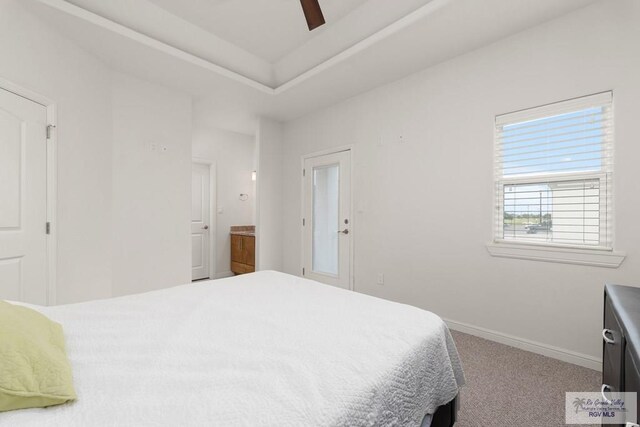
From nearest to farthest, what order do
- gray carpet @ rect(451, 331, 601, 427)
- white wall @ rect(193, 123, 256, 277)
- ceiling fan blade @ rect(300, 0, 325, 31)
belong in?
gray carpet @ rect(451, 331, 601, 427)
ceiling fan blade @ rect(300, 0, 325, 31)
white wall @ rect(193, 123, 256, 277)

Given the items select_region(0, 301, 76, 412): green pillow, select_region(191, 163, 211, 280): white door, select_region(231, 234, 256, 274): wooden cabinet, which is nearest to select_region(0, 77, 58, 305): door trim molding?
select_region(0, 301, 76, 412): green pillow

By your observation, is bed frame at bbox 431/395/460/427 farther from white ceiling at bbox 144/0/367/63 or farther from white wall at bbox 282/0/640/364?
white ceiling at bbox 144/0/367/63

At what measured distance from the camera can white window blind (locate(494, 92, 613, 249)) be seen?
208cm

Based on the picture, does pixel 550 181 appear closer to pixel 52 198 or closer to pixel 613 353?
pixel 613 353

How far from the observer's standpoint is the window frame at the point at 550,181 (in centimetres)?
204

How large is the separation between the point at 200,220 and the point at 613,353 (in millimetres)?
5058

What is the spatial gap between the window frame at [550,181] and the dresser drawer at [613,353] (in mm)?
957

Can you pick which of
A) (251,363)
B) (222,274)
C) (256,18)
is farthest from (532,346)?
(222,274)

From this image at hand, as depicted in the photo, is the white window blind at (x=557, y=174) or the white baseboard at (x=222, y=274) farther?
the white baseboard at (x=222, y=274)

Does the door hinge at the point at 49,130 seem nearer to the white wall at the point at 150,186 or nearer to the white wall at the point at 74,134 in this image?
the white wall at the point at 74,134

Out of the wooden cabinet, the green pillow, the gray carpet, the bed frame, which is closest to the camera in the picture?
the green pillow

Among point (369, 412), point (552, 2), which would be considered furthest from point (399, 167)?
point (369, 412)

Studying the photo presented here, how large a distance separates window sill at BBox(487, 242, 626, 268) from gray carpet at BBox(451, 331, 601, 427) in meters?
0.77

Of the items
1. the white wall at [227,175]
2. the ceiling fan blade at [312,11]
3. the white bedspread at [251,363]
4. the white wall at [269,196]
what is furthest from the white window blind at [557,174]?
the white wall at [227,175]
